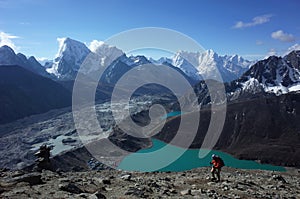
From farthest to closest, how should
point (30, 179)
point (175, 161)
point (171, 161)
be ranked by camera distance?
1. point (171, 161)
2. point (175, 161)
3. point (30, 179)

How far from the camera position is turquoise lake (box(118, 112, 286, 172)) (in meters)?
127

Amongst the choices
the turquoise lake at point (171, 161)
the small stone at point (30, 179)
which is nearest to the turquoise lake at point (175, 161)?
the turquoise lake at point (171, 161)

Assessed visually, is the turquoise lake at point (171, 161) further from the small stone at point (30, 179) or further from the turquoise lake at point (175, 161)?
the small stone at point (30, 179)

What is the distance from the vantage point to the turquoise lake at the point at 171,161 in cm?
12731

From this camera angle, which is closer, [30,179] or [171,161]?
[30,179]

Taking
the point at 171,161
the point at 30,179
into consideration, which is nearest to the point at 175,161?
the point at 171,161

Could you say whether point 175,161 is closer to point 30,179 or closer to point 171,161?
point 171,161

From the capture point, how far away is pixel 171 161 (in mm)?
144250

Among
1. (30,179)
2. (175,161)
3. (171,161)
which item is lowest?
(171,161)

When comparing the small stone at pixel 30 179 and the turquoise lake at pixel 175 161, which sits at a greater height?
the small stone at pixel 30 179

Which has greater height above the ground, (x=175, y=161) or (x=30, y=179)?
(x=30, y=179)

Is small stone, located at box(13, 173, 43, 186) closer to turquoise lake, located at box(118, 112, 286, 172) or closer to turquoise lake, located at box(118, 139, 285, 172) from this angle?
turquoise lake, located at box(118, 112, 286, 172)

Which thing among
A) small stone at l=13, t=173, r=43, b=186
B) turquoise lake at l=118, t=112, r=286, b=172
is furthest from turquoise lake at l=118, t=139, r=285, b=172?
small stone at l=13, t=173, r=43, b=186

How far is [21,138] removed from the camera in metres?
200
